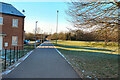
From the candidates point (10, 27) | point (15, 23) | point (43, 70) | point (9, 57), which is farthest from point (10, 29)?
point (43, 70)

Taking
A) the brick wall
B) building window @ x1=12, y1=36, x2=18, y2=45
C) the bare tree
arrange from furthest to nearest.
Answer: building window @ x1=12, y1=36, x2=18, y2=45 < the brick wall < the bare tree

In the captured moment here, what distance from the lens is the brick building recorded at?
15734 millimetres

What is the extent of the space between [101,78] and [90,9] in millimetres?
3412

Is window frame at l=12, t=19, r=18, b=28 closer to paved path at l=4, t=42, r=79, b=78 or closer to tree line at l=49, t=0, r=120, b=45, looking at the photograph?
paved path at l=4, t=42, r=79, b=78

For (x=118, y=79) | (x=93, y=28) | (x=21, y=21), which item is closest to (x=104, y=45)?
(x=93, y=28)

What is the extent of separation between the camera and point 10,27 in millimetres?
16391

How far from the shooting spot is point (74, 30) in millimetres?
5820

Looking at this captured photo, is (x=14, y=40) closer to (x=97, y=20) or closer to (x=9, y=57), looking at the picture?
(x=9, y=57)

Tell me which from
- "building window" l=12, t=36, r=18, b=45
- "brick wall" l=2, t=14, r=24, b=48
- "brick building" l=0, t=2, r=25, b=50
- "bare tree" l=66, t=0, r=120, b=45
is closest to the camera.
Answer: "bare tree" l=66, t=0, r=120, b=45

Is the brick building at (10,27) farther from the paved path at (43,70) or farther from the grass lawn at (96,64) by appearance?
the grass lawn at (96,64)

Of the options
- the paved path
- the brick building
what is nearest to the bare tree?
the paved path

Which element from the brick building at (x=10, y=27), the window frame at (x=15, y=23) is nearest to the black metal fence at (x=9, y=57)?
the brick building at (x=10, y=27)

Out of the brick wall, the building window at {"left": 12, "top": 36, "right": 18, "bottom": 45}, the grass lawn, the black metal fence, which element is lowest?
the grass lawn

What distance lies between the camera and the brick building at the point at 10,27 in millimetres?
15734
